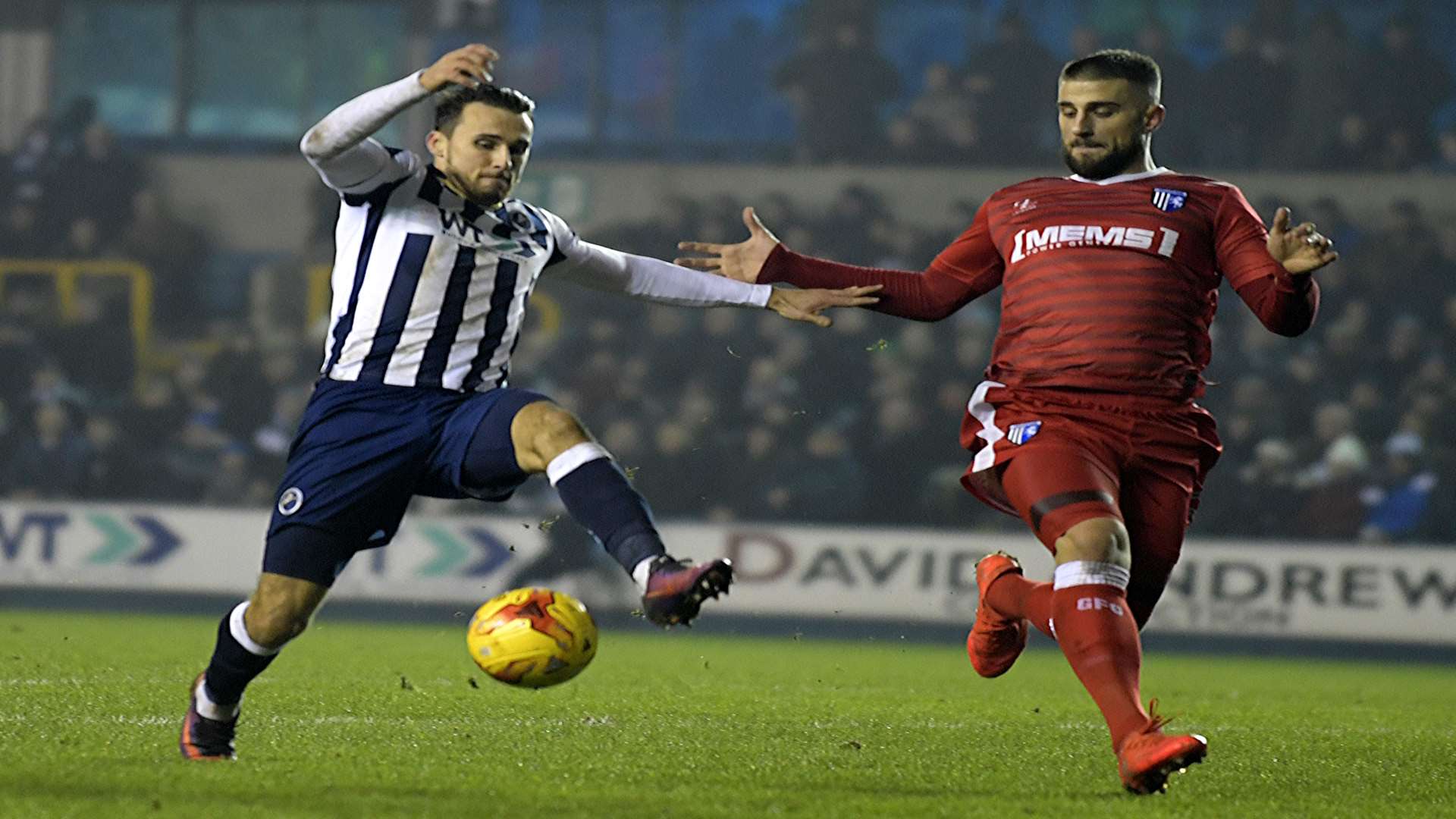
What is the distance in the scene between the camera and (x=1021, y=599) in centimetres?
556

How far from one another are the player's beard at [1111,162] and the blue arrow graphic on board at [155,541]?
369 inches

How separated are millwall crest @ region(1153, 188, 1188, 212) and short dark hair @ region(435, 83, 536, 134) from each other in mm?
1662

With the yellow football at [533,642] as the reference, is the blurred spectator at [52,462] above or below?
below

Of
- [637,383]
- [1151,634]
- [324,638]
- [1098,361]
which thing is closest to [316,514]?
[1098,361]

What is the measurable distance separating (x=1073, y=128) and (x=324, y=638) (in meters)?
6.49

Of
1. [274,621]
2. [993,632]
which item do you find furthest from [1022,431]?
[274,621]

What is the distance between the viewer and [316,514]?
4.78 metres

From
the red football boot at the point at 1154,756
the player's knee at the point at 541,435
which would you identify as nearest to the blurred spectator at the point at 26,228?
the player's knee at the point at 541,435

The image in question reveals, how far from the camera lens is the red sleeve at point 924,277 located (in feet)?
18.5

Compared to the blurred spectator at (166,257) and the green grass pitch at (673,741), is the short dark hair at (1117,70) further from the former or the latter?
the blurred spectator at (166,257)

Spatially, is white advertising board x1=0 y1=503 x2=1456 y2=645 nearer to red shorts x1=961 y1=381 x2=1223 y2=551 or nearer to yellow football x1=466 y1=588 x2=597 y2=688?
red shorts x1=961 y1=381 x2=1223 y2=551

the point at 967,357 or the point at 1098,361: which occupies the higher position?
the point at 1098,361

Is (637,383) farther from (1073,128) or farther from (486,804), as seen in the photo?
(486,804)

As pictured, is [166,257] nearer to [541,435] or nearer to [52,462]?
[52,462]
